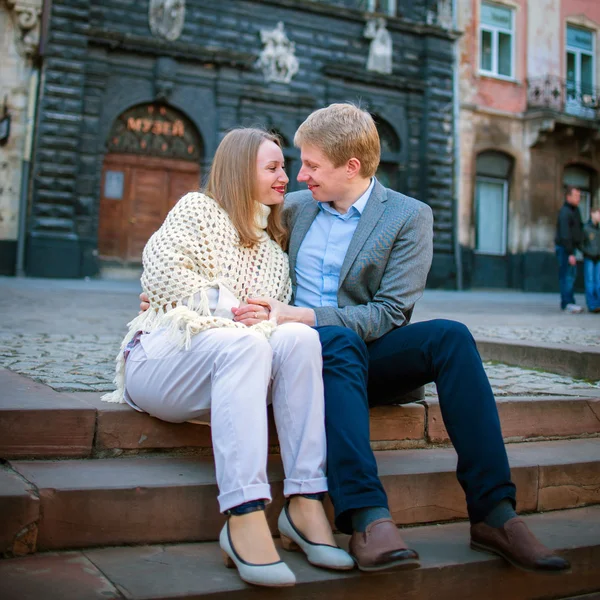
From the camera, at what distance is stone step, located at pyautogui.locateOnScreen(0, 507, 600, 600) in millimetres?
1888

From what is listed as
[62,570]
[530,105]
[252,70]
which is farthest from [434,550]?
[530,105]

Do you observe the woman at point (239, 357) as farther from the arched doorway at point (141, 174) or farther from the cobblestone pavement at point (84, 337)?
the arched doorway at point (141, 174)

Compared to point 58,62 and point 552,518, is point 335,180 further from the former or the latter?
point 58,62

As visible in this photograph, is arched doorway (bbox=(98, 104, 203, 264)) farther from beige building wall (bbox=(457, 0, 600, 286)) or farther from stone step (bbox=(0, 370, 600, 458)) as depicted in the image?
stone step (bbox=(0, 370, 600, 458))

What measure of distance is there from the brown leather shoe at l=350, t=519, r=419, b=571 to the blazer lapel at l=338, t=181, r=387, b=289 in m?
0.98

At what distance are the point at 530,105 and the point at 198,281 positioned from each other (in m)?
18.1

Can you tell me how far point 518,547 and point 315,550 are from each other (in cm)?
58

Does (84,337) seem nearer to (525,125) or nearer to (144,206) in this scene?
(144,206)

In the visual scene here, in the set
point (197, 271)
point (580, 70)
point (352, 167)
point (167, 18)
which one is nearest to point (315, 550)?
point (197, 271)

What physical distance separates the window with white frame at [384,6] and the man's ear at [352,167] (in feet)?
50.4

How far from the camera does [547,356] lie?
15.8 ft

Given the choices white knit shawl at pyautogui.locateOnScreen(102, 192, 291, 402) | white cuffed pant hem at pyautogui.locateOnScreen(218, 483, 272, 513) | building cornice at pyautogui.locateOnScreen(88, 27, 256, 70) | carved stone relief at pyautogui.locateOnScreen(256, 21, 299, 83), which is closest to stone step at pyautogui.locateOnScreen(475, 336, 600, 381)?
white knit shawl at pyautogui.locateOnScreen(102, 192, 291, 402)

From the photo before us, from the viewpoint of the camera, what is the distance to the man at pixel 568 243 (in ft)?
34.7

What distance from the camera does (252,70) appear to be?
1547 centimetres
